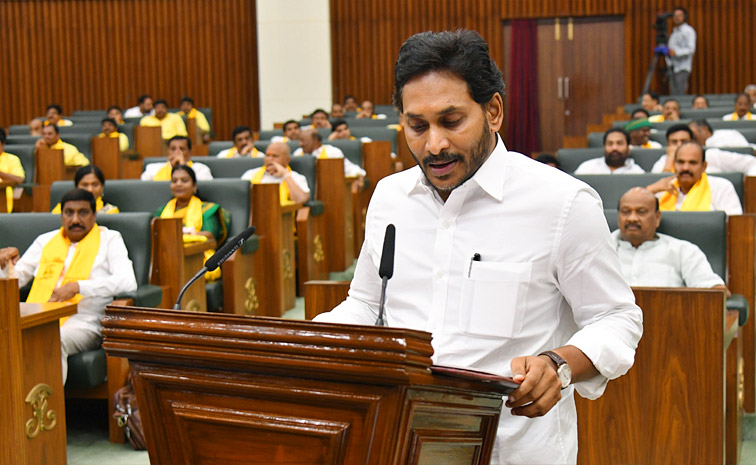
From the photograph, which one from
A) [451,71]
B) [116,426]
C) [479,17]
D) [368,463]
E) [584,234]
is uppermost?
[479,17]

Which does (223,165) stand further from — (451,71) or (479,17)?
(479,17)

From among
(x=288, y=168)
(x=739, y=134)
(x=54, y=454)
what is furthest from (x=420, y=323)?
(x=739, y=134)

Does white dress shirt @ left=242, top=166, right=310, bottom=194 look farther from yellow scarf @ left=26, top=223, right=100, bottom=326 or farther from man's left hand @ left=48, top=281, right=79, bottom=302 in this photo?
man's left hand @ left=48, top=281, right=79, bottom=302

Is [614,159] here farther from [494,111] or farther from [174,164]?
[494,111]

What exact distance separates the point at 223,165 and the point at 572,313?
4948mm

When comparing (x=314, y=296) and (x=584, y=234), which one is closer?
(x=584, y=234)

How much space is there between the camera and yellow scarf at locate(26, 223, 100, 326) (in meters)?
3.70

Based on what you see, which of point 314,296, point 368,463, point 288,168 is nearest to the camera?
point 368,463

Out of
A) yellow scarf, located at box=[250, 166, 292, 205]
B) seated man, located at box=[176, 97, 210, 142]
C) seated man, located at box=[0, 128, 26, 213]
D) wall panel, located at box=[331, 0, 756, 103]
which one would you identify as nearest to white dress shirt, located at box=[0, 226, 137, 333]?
yellow scarf, located at box=[250, 166, 292, 205]

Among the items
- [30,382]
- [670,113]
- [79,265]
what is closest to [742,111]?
[670,113]

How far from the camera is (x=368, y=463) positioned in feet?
3.00

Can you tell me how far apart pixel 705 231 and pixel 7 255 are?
2751 millimetres

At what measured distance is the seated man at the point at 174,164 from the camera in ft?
19.6

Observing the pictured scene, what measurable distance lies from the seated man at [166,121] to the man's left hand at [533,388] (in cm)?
985
